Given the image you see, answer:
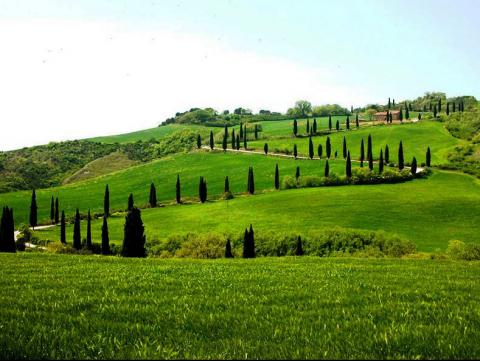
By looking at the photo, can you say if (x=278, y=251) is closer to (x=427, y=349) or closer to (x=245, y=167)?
(x=427, y=349)

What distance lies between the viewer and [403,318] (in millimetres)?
10281

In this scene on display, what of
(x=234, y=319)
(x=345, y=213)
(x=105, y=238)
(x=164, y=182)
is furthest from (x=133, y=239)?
(x=164, y=182)

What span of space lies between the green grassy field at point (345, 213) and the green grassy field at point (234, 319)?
80.9m

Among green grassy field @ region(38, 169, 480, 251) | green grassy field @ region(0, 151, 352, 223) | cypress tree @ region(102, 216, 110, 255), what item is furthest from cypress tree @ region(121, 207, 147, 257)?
green grassy field @ region(0, 151, 352, 223)

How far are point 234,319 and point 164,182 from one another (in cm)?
16704

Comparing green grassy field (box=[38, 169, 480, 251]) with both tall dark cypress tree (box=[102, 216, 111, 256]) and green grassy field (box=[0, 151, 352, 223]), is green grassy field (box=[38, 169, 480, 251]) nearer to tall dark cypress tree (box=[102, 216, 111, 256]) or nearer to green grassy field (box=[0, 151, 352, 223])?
tall dark cypress tree (box=[102, 216, 111, 256])

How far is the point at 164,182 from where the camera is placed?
174 meters

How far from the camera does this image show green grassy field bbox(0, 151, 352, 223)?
507 ft

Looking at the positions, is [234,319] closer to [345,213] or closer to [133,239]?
[133,239]

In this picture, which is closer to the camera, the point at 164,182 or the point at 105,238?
the point at 105,238

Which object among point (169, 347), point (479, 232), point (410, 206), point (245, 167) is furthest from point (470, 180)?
point (169, 347)

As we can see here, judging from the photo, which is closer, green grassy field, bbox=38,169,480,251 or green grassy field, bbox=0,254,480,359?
green grassy field, bbox=0,254,480,359

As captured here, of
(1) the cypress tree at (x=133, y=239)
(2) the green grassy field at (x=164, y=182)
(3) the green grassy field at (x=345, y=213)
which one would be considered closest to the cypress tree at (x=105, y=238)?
(3) the green grassy field at (x=345, y=213)

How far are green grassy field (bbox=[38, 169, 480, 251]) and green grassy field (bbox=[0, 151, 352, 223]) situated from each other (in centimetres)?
2078
